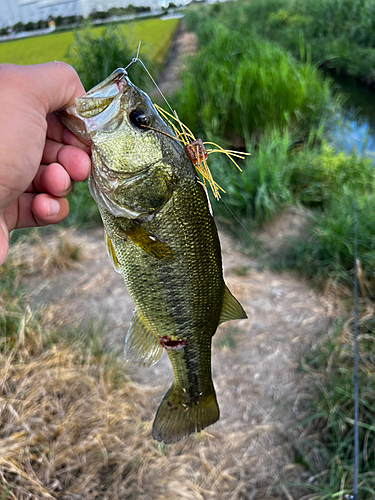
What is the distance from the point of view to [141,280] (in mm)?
1310

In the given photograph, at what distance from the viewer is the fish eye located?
1191 mm

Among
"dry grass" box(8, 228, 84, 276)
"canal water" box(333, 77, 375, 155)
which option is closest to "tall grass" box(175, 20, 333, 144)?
"canal water" box(333, 77, 375, 155)

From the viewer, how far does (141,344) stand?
4.80 feet

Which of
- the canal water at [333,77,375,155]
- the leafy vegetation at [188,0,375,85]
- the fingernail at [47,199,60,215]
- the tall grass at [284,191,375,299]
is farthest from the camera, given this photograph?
the leafy vegetation at [188,0,375,85]

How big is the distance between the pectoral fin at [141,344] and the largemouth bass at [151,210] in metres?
0.07

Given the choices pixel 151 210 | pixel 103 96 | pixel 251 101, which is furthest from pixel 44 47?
pixel 151 210

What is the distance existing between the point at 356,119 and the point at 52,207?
8080 millimetres

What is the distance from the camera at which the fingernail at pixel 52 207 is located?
5.20ft

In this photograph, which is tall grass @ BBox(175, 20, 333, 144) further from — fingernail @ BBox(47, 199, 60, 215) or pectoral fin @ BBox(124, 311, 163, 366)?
pectoral fin @ BBox(124, 311, 163, 366)

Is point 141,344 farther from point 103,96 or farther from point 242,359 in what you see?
point 242,359

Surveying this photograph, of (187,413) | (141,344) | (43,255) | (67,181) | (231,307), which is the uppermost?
(67,181)

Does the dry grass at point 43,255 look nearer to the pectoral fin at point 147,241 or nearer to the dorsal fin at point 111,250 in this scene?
the dorsal fin at point 111,250

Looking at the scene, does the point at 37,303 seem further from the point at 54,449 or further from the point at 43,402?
the point at 54,449

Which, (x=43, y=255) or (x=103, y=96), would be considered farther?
(x=43, y=255)
